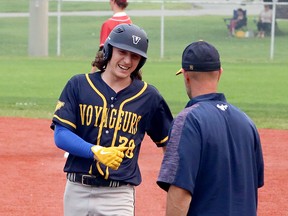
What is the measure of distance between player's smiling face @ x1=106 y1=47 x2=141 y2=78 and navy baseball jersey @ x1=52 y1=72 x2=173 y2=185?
12 centimetres

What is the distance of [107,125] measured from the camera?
5.10 meters

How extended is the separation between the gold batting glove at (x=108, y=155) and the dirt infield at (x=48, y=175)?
352cm

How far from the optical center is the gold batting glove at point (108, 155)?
4.79m

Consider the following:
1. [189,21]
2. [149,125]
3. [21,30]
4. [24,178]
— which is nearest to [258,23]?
[189,21]

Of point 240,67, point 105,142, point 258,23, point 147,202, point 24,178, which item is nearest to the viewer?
point 105,142

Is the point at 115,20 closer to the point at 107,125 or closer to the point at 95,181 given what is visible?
the point at 107,125

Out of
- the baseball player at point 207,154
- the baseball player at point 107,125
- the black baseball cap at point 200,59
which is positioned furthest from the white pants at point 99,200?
the black baseball cap at point 200,59

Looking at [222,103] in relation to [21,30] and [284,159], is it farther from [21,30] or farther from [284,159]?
[21,30]

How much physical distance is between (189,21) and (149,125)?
1280 inches

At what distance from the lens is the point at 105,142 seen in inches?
200

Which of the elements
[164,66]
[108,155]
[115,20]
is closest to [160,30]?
[164,66]

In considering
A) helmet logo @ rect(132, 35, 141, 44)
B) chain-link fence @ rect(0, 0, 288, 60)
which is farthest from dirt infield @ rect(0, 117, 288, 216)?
chain-link fence @ rect(0, 0, 288, 60)

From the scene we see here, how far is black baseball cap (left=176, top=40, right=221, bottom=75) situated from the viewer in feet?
13.0

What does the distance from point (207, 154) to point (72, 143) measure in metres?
1.25
